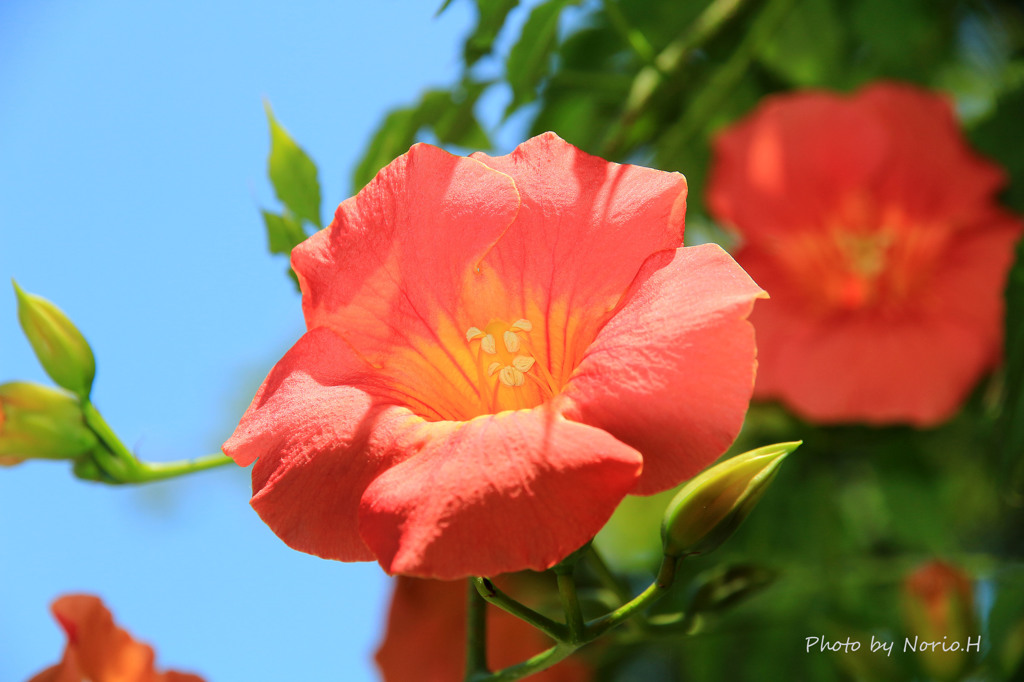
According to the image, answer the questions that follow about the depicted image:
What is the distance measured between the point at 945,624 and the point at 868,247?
58cm

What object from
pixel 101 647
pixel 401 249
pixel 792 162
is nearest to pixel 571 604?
pixel 401 249

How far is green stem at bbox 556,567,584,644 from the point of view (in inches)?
23.2

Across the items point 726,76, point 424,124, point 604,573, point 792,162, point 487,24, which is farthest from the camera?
point 792,162

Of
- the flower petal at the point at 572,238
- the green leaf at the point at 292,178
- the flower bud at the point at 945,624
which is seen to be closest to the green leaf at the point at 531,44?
the green leaf at the point at 292,178

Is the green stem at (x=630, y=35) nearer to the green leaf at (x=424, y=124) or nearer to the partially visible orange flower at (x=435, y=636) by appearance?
the green leaf at (x=424, y=124)

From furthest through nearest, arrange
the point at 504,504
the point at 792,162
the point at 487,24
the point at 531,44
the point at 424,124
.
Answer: the point at 792,162 < the point at 424,124 < the point at 531,44 < the point at 487,24 < the point at 504,504

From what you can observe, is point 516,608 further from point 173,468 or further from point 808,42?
point 808,42

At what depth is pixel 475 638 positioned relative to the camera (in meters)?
0.69

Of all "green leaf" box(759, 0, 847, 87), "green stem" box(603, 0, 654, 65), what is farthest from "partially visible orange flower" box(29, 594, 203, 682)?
"green leaf" box(759, 0, 847, 87)

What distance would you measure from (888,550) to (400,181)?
1.30 meters

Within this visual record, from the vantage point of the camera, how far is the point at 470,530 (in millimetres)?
467

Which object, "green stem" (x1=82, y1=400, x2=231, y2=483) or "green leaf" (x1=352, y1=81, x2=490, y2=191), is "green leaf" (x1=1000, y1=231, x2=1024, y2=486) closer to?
"green leaf" (x1=352, y1=81, x2=490, y2=191)

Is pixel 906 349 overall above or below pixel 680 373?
below

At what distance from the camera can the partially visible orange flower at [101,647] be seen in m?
0.74
